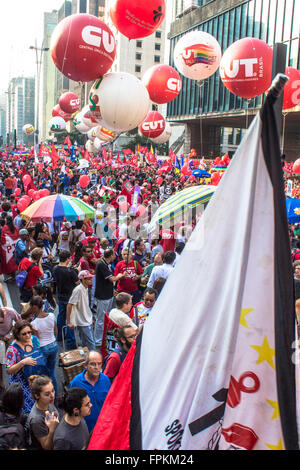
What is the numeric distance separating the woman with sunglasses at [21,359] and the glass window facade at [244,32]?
25.2 metres

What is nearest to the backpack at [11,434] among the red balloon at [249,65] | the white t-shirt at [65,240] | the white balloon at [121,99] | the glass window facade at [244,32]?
the white balloon at [121,99]

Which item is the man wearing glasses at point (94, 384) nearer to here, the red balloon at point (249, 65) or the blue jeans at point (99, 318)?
the blue jeans at point (99, 318)

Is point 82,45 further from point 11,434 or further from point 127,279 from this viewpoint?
point 11,434

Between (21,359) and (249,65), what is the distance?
620 cm

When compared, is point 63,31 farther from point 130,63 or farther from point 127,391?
point 130,63

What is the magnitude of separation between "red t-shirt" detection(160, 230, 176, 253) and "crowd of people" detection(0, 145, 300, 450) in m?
0.02

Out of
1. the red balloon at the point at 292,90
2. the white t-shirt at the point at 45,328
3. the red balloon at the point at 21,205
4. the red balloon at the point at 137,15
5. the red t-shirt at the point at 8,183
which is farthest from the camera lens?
the red t-shirt at the point at 8,183

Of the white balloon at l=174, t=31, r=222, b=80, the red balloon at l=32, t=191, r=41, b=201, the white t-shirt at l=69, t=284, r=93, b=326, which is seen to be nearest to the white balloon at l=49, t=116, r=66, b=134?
the red balloon at l=32, t=191, r=41, b=201

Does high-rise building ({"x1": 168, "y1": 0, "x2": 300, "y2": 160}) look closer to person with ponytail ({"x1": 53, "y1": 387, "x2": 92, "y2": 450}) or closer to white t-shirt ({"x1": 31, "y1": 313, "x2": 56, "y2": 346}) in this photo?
white t-shirt ({"x1": 31, "y1": 313, "x2": 56, "y2": 346})

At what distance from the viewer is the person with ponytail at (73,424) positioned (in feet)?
8.88

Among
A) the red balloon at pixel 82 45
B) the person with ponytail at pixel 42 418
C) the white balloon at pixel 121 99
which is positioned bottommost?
the person with ponytail at pixel 42 418

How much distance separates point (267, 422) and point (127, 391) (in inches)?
26.7
